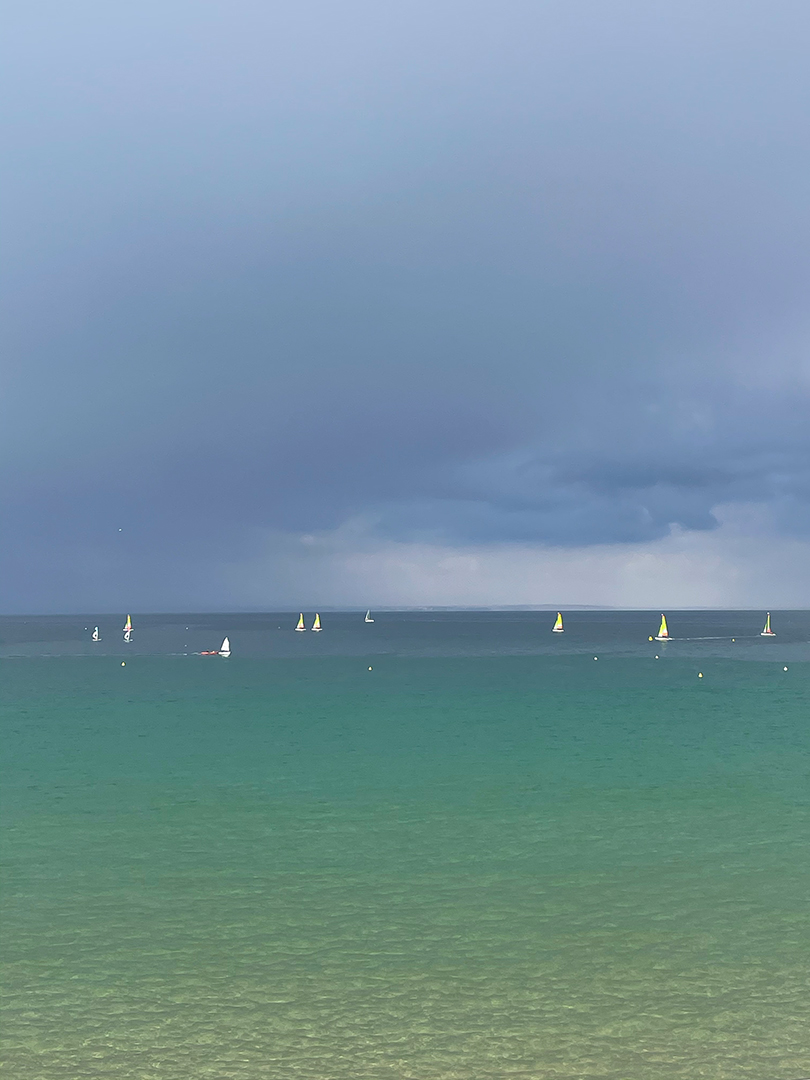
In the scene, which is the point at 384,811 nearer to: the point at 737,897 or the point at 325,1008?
the point at 737,897

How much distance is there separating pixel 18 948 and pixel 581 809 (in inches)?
1019

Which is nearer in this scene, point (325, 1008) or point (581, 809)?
point (325, 1008)

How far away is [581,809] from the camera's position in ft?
139

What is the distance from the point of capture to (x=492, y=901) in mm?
27656

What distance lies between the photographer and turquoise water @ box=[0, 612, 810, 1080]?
17891 millimetres

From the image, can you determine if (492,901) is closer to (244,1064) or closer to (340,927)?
(340,927)

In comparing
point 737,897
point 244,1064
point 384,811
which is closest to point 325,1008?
point 244,1064

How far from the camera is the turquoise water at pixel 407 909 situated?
17891 mm

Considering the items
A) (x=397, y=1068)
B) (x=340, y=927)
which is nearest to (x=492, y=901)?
(x=340, y=927)

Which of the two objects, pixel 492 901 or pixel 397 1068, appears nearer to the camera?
pixel 397 1068

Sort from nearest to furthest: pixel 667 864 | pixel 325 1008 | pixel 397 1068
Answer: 1. pixel 397 1068
2. pixel 325 1008
3. pixel 667 864

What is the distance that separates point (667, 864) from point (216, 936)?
51.2 ft

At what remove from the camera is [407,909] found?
88.3 feet

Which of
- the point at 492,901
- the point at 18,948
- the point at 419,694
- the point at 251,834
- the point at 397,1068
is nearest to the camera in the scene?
the point at 397,1068
